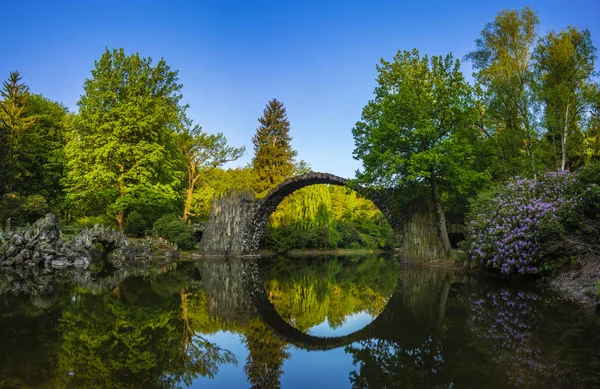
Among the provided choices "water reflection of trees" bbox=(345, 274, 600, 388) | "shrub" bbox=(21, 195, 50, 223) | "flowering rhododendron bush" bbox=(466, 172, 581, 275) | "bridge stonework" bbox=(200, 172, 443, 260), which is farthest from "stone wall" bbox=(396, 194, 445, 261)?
"shrub" bbox=(21, 195, 50, 223)

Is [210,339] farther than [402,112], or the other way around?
[402,112]

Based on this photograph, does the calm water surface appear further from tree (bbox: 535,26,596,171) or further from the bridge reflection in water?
tree (bbox: 535,26,596,171)

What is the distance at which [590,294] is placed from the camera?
7.46 meters

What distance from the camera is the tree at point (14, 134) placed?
2314cm

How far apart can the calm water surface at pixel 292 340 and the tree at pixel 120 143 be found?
42.6 feet

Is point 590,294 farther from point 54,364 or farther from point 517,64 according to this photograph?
point 517,64

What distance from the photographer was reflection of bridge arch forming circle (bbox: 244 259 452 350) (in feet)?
16.8

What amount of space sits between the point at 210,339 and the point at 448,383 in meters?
2.84

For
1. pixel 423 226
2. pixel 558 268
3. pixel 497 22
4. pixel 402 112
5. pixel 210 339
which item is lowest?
pixel 210 339

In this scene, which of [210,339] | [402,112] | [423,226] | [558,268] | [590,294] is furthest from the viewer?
[423,226]

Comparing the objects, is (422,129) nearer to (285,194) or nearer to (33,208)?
(285,194)

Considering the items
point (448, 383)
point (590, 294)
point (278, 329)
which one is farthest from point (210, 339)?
point (590, 294)

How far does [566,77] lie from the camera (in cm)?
1683

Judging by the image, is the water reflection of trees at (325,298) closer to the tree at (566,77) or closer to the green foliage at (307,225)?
the tree at (566,77)
